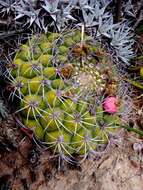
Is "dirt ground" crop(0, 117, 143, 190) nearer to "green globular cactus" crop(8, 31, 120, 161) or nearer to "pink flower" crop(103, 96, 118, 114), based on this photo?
"green globular cactus" crop(8, 31, 120, 161)

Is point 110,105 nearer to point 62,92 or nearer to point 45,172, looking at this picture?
point 62,92

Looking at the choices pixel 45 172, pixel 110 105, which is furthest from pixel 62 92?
pixel 45 172

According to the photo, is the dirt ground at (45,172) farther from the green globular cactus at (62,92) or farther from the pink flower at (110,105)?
the pink flower at (110,105)

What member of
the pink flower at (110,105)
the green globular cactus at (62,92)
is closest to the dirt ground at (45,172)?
the green globular cactus at (62,92)

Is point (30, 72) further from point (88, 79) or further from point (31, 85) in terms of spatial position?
point (88, 79)

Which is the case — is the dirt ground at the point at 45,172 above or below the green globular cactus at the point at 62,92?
below

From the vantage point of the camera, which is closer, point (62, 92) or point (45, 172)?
point (62, 92)

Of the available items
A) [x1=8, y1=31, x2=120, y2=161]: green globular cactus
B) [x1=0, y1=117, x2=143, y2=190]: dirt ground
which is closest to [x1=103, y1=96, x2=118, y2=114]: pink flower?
A: [x1=8, y1=31, x2=120, y2=161]: green globular cactus

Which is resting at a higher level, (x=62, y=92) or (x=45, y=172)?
(x=62, y=92)
